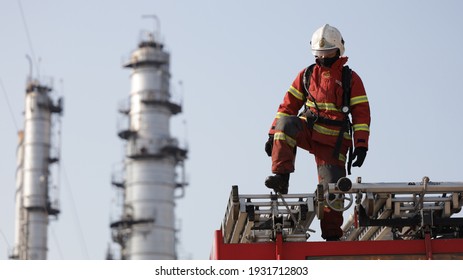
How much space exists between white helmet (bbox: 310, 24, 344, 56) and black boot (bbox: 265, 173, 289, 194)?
115 cm

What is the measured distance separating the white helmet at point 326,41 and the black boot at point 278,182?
115cm

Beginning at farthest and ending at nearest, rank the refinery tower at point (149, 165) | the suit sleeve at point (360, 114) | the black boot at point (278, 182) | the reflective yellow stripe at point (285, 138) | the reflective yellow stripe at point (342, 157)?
the refinery tower at point (149, 165) → the reflective yellow stripe at point (342, 157) → the suit sleeve at point (360, 114) → the reflective yellow stripe at point (285, 138) → the black boot at point (278, 182)

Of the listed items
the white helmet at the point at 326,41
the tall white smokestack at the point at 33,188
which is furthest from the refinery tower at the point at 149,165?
the white helmet at the point at 326,41

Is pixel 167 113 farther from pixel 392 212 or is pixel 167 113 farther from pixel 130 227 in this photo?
pixel 392 212

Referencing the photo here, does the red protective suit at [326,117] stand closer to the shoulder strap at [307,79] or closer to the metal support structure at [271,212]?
the shoulder strap at [307,79]

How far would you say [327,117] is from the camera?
29.1 ft

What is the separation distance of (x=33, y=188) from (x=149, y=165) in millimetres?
7886

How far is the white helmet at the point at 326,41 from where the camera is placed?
909 cm

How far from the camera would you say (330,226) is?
338 inches

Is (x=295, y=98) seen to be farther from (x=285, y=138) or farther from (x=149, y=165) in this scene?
(x=149, y=165)

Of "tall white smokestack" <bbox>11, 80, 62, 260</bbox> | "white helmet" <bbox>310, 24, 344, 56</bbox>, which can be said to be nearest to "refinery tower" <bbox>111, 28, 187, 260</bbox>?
"tall white smokestack" <bbox>11, 80, 62, 260</bbox>

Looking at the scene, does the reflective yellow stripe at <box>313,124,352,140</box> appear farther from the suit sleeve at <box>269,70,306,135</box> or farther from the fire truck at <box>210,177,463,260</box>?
the fire truck at <box>210,177,463,260</box>

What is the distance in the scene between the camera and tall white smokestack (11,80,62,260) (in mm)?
63812
